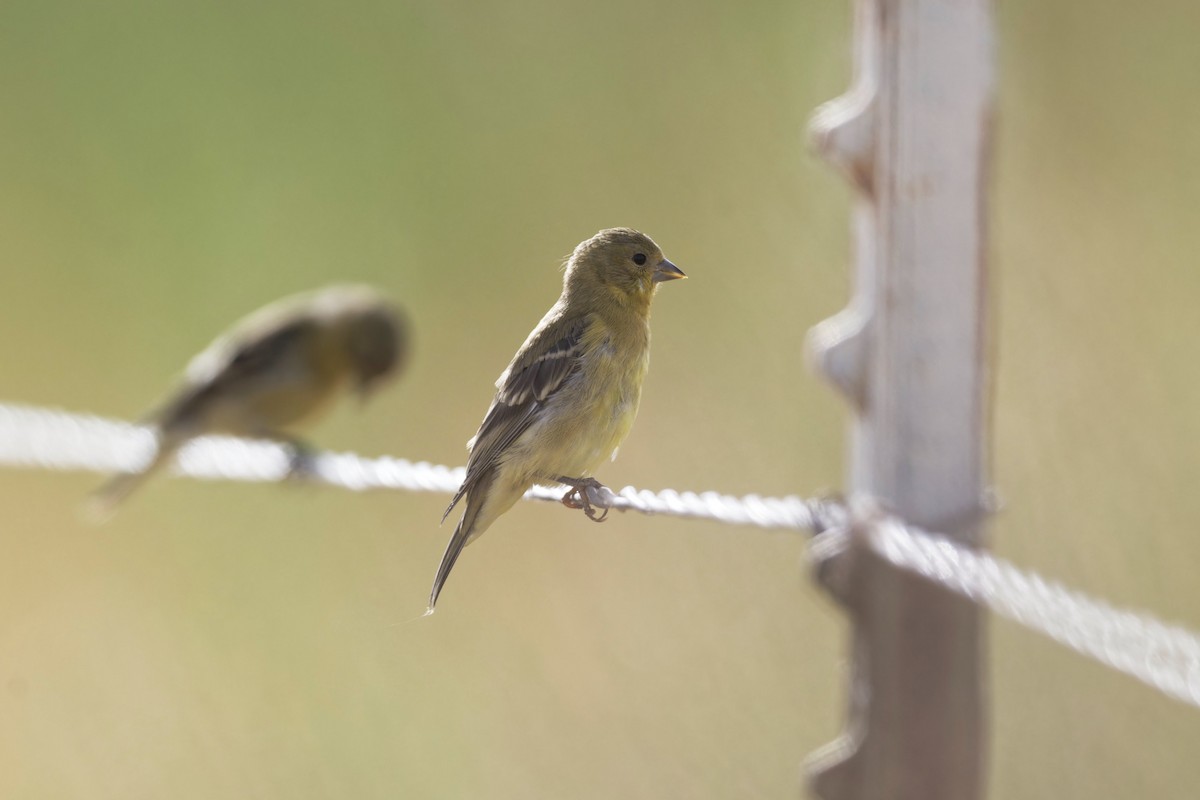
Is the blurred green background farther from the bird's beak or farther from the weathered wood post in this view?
the weathered wood post

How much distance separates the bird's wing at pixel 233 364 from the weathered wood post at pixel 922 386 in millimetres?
4069

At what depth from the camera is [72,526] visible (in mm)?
7562

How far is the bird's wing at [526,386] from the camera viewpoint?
137 inches

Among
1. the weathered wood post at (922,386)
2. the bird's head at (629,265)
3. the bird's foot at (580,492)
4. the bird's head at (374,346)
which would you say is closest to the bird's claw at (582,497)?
the bird's foot at (580,492)

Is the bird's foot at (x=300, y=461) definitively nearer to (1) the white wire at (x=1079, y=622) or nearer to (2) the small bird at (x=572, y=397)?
(2) the small bird at (x=572, y=397)

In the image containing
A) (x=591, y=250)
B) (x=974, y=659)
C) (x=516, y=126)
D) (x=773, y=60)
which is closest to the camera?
(x=974, y=659)

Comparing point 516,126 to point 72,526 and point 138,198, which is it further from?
point 72,526

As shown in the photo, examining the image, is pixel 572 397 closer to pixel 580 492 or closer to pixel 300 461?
pixel 580 492

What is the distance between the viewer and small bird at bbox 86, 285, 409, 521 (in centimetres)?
611

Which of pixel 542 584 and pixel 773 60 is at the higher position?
pixel 773 60

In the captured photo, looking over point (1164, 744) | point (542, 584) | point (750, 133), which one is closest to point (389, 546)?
point (542, 584)

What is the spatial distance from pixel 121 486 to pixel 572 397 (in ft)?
10.3

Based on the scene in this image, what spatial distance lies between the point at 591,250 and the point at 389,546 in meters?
2.91

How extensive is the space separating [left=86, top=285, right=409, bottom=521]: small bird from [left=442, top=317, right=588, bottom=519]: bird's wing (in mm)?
2626
